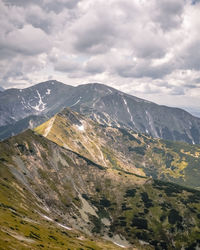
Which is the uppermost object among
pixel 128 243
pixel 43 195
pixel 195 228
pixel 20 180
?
pixel 20 180

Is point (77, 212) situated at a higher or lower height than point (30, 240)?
Result: lower

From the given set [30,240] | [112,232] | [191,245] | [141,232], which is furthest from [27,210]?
[191,245]

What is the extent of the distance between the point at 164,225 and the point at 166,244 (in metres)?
19.5

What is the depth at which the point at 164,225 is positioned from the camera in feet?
630

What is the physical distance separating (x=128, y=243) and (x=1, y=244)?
440 feet

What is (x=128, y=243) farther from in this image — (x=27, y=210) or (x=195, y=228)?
(x=27, y=210)

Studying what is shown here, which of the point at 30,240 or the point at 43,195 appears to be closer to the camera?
the point at 30,240

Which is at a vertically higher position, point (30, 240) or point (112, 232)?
point (30, 240)

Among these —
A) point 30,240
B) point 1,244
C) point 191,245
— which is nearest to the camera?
point 1,244

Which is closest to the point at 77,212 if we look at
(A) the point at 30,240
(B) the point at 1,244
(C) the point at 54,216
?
(C) the point at 54,216

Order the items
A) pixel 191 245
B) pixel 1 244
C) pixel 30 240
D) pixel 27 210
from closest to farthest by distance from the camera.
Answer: pixel 1 244 → pixel 30 240 → pixel 27 210 → pixel 191 245

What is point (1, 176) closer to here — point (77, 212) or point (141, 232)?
point (77, 212)

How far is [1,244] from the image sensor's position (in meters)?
66.6

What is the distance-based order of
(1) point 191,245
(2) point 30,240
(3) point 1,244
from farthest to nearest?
(1) point 191,245, (2) point 30,240, (3) point 1,244
